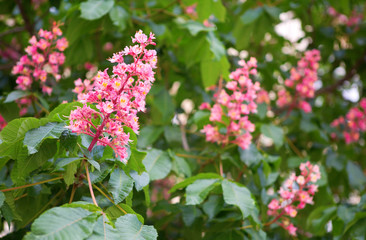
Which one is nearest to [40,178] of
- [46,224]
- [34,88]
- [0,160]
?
[0,160]

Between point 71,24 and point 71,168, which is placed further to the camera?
point 71,24

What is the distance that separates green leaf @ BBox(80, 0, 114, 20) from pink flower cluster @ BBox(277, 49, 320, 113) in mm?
1413

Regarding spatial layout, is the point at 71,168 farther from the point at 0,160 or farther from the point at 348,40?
the point at 348,40

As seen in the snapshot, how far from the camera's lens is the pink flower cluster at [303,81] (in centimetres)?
295

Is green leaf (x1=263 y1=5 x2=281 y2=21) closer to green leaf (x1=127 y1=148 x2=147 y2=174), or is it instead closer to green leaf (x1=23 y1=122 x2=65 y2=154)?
green leaf (x1=127 y1=148 x2=147 y2=174)

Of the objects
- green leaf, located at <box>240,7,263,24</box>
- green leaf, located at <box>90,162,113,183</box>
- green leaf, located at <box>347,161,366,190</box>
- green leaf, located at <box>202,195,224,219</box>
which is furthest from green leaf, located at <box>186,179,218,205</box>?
green leaf, located at <box>347,161,366,190</box>

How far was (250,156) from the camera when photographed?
88.7 inches

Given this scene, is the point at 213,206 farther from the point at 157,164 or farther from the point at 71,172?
the point at 71,172

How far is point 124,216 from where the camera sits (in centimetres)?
136

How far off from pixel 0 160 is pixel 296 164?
5.94ft

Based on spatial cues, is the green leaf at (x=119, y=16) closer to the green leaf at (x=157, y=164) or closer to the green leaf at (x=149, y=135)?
the green leaf at (x=149, y=135)

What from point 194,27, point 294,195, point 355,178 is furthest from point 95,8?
point 355,178

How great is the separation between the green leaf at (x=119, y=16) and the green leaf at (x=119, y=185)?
3.55 ft

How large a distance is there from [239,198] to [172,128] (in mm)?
947
